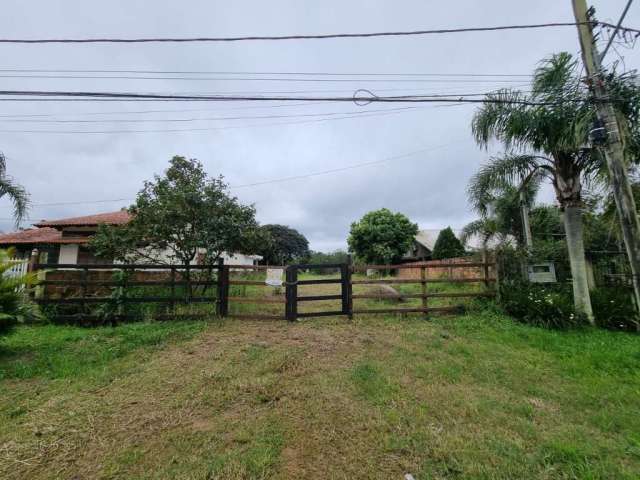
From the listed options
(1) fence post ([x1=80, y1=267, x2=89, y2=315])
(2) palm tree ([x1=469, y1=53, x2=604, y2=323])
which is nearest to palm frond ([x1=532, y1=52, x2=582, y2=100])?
(2) palm tree ([x1=469, y1=53, x2=604, y2=323])

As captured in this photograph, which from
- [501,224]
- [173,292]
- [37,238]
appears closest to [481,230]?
[501,224]

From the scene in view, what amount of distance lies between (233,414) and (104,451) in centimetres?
107

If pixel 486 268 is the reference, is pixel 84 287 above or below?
below

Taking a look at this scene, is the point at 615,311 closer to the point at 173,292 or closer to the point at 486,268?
the point at 486,268

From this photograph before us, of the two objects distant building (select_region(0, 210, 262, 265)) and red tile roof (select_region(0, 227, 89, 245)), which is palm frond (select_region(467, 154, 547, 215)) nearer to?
distant building (select_region(0, 210, 262, 265))

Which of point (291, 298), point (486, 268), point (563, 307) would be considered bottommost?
point (563, 307)

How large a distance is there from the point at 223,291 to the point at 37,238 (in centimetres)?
1365

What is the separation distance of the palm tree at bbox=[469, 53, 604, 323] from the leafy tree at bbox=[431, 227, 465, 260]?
12343 millimetres

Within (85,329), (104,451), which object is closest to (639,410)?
(104,451)

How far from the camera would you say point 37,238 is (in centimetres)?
1405

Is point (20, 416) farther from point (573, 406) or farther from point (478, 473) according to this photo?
point (573, 406)

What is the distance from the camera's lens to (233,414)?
9.63 ft

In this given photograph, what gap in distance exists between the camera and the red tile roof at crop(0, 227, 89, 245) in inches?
506

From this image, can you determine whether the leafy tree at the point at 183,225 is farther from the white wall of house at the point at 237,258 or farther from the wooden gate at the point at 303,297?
the wooden gate at the point at 303,297
